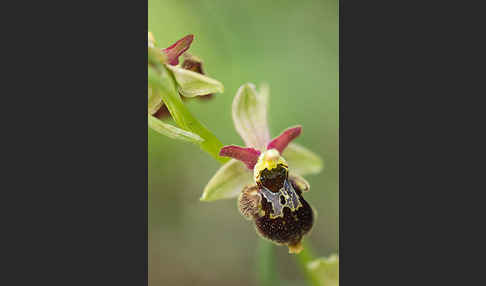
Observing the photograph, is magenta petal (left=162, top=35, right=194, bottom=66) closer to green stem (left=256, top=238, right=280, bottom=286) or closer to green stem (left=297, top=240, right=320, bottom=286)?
green stem (left=297, top=240, right=320, bottom=286)

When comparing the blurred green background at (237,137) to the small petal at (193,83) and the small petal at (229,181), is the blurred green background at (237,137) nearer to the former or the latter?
the small petal at (229,181)

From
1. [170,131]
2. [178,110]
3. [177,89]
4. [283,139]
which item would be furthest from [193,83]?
[283,139]

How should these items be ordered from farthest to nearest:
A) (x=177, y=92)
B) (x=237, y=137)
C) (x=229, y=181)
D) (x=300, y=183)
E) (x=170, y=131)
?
(x=237, y=137) → (x=229, y=181) → (x=300, y=183) → (x=177, y=92) → (x=170, y=131)

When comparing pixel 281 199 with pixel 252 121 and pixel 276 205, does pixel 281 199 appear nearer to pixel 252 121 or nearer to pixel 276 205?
pixel 276 205

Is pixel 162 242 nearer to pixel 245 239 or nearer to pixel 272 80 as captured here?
pixel 245 239

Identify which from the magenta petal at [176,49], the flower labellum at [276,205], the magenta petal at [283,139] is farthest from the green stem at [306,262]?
the magenta petal at [176,49]

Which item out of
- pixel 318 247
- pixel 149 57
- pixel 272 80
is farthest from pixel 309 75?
pixel 149 57

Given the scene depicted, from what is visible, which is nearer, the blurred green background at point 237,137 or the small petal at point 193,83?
the small petal at point 193,83

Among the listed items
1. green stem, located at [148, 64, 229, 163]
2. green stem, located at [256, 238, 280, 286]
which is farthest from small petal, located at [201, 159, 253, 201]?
green stem, located at [256, 238, 280, 286]

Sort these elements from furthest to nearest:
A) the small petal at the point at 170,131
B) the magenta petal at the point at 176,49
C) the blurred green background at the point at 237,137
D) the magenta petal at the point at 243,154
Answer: the blurred green background at the point at 237,137, the magenta petal at the point at 243,154, the magenta petal at the point at 176,49, the small petal at the point at 170,131
